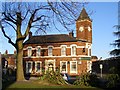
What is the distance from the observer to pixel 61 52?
7306cm

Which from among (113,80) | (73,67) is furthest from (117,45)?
(73,67)

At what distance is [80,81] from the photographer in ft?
94.9

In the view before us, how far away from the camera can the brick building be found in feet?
233

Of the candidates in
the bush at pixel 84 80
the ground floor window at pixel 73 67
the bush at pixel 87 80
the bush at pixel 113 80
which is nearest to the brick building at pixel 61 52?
the ground floor window at pixel 73 67

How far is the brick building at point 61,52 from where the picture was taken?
7088 cm

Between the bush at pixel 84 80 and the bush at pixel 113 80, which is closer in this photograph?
Answer: the bush at pixel 113 80

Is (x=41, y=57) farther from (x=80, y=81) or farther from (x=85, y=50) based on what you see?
(x=80, y=81)

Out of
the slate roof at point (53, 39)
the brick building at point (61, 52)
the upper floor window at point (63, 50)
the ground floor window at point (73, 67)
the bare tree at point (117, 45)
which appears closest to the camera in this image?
the bare tree at point (117, 45)

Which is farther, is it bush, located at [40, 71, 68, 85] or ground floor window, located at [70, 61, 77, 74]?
ground floor window, located at [70, 61, 77, 74]

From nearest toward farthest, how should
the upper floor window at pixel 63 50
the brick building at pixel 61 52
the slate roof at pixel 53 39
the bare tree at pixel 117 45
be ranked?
the bare tree at pixel 117 45, the brick building at pixel 61 52, the upper floor window at pixel 63 50, the slate roof at pixel 53 39

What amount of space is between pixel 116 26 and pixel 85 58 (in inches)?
Answer: 1838

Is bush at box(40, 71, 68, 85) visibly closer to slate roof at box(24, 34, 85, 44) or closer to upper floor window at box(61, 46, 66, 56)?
slate roof at box(24, 34, 85, 44)

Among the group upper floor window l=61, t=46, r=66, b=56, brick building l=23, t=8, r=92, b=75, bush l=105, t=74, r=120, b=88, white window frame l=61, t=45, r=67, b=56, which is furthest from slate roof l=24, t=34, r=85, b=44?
bush l=105, t=74, r=120, b=88

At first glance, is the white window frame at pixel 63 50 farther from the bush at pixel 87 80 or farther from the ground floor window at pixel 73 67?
the bush at pixel 87 80
